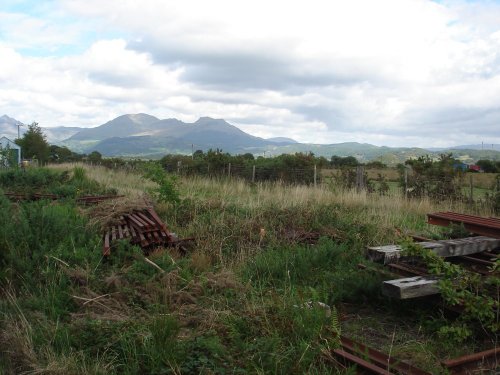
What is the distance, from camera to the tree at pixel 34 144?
5844 centimetres

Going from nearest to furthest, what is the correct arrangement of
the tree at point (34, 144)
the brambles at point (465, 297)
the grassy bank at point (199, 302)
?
1. the grassy bank at point (199, 302)
2. the brambles at point (465, 297)
3. the tree at point (34, 144)

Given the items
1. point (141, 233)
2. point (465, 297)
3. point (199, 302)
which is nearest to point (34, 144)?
point (141, 233)

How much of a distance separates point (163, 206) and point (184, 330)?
634 cm

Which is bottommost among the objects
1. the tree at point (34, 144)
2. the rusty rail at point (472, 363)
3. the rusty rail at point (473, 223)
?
the rusty rail at point (472, 363)

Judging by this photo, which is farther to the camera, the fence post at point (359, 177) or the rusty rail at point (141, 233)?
the fence post at point (359, 177)

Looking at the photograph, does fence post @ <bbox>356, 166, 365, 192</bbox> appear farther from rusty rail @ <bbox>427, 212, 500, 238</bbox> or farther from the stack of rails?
the stack of rails

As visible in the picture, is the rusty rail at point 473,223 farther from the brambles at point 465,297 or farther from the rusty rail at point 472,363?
the rusty rail at point 472,363

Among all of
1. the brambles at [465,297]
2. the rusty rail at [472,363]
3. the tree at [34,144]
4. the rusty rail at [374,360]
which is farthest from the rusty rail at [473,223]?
the tree at [34,144]

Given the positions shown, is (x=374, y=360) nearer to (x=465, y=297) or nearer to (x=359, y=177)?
(x=465, y=297)

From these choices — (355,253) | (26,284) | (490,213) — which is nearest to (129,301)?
(26,284)

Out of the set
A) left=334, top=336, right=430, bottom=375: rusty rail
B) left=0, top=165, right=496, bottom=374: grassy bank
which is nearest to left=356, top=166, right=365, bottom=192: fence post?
left=0, top=165, right=496, bottom=374: grassy bank

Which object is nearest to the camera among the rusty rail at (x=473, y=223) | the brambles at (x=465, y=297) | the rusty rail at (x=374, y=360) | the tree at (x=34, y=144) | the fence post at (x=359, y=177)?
the rusty rail at (x=374, y=360)

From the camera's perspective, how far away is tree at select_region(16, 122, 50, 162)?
5844 centimetres

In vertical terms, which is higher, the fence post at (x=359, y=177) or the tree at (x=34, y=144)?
the tree at (x=34, y=144)
